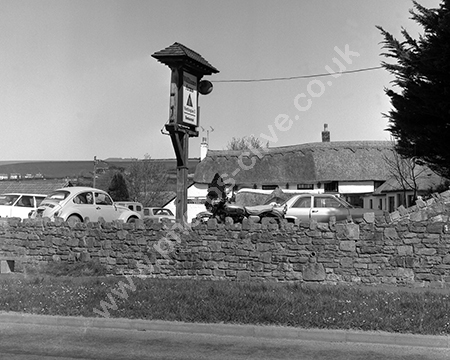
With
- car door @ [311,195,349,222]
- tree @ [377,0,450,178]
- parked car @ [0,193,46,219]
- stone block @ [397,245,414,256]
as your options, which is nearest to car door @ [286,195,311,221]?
car door @ [311,195,349,222]

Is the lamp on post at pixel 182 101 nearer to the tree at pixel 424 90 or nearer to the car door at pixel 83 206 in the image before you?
the car door at pixel 83 206

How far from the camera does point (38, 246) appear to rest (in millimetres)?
15250

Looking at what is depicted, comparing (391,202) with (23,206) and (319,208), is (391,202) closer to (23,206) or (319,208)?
(319,208)

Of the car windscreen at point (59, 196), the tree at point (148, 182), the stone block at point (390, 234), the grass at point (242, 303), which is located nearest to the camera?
the grass at point (242, 303)

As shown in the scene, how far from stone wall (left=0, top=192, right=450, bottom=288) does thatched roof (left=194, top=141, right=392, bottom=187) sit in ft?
96.9

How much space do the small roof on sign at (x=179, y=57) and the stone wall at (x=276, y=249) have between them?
4409mm

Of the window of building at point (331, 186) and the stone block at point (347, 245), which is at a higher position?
the window of building at point (331, 186)

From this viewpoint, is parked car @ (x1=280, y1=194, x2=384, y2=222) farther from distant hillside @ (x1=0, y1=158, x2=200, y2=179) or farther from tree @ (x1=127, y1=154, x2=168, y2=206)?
distant hillside @ (x1=0, y1=158, x2=200, y2=179)

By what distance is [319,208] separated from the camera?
18.0m

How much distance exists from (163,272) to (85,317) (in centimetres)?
487

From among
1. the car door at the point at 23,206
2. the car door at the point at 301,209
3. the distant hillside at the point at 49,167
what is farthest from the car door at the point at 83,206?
the distant hillside at the point at 49,167

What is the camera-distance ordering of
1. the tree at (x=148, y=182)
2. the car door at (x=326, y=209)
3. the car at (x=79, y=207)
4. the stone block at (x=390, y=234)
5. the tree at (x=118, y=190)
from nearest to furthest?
1. the stone block at (x=390, y=234)
2. the car at (x=79, y=207)
3. the car door at (x=326, y=209)
4. the tree at (x=118, y=190)
5. the tree at (x=148, y=182)

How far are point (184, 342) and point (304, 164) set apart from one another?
125 feet

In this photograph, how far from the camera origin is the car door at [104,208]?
18000 mm
